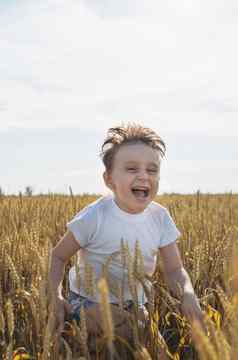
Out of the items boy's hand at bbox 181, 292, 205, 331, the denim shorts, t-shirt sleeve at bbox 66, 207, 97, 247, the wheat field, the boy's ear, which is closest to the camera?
the wheat field

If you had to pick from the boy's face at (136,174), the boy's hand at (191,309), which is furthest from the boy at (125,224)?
the boy's hand at (191,309)

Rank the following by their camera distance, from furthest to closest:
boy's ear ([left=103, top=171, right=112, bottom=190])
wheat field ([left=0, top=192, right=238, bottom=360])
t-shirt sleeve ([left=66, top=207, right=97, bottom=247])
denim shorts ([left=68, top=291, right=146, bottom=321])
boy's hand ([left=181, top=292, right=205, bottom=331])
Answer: boy's ear ([left=103, top=171, right=112, bottom=190]) < t-shirt sleeve ([left=66, top=207, right=97, bottom=247]) < denim shorts ([left=68, top=291, right=146, bottom=321]) < boy's hand ([left=181, top=292, right=205, bottom=331]) < wheat field ([left=0, top=192, right=238, bottom=360])

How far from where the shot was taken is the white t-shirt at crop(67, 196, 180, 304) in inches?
74.4

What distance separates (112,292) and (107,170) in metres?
0.43

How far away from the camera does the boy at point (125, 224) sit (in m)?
1.83

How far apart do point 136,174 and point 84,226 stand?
256 mm

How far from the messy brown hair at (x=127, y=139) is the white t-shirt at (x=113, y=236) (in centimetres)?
17

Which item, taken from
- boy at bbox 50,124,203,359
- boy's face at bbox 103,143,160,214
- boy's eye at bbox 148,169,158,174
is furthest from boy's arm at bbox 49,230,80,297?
boy's eye at bbox 148,169,158,174

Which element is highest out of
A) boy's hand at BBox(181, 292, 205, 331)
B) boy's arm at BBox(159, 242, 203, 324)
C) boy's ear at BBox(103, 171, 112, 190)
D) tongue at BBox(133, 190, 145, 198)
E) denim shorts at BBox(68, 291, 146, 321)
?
boy's ear at BBox(103, 171, 112, 190)

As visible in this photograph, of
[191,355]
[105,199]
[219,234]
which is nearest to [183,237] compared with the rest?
[219,234]

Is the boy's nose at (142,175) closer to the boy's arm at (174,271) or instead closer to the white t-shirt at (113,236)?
the white t-shirt at (113,236)

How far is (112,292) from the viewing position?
1843mm

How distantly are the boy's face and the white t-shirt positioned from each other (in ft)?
0.25

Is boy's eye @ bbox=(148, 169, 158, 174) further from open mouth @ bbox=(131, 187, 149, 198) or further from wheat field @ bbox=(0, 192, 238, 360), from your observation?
wheat field @ bbox=(0, 192, 238, 360)
